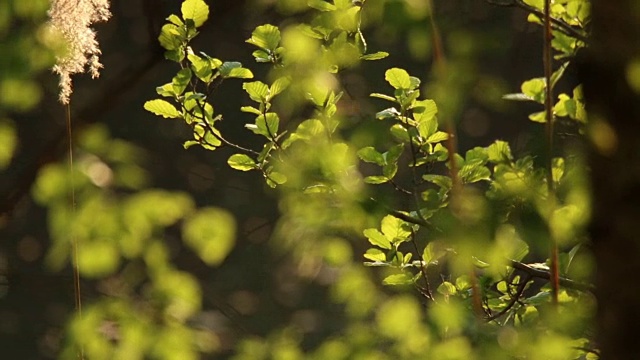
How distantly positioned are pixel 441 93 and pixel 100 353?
37 centimetres

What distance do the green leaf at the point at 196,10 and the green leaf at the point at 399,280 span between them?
0.41 m

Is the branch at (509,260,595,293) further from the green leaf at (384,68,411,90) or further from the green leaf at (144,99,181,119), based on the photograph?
the green leaf at (144,99,181,119)

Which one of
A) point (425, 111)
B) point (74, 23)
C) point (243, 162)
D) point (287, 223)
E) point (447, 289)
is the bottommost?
point (447, 289)

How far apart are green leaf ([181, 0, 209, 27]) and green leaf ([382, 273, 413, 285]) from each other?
41cm

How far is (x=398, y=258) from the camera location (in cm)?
137

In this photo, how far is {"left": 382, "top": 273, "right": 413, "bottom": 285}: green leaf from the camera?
1324 mm

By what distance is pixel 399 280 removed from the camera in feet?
4.37

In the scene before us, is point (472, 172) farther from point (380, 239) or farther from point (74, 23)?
point (74, 23)

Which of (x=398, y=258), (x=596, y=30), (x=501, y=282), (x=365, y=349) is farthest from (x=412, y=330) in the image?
(x=501, y=282)

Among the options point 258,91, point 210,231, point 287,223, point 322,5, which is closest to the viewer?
point 210,231

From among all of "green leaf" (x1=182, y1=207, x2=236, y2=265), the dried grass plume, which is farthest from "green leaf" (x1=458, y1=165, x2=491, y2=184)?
"green leaf" (x1=182, y1=207, x2=236, y2=265)

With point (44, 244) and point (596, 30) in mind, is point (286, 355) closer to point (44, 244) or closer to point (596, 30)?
point (596, 30)

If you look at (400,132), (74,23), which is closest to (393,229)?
(400,132)

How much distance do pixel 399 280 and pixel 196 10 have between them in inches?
16.9
